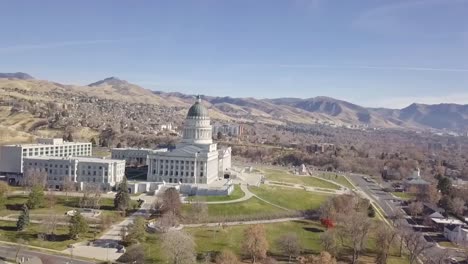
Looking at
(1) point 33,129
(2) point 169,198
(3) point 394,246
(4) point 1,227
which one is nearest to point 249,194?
(2) point 169,198

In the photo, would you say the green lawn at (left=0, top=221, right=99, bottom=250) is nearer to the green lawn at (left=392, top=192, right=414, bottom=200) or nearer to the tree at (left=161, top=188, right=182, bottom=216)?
the tree at (left=161, top=188, right=182, bottom=216)

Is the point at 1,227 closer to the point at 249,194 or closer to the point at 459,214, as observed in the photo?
the point at 249,194

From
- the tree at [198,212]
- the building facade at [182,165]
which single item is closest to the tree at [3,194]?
the building facade at [182,165]

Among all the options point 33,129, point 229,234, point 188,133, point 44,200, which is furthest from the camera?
point 33,129

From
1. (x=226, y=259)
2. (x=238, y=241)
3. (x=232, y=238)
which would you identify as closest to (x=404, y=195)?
(x=232, y=238)

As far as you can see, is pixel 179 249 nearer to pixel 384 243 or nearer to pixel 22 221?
pixel 22 221

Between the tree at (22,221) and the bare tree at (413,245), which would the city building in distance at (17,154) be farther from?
the bare tree at (413,245)

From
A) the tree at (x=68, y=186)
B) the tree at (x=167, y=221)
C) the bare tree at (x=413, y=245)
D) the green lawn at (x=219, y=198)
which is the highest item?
the tree at (x=68, y=186)
